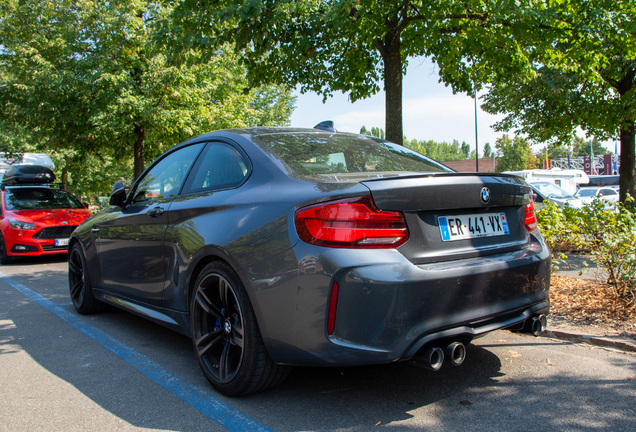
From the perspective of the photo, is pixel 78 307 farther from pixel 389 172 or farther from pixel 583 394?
pixel 583 394

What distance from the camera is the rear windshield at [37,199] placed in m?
11.0

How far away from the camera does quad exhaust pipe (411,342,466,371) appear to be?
2.52m

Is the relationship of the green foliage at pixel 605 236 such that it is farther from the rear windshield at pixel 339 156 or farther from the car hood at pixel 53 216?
the car hood at pixel 53 216

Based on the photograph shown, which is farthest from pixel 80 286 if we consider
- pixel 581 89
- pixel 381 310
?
pixel 581 89

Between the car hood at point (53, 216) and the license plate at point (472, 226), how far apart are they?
9.60 meters

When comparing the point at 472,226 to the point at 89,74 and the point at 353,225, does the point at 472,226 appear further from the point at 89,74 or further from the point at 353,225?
the point at 89,74

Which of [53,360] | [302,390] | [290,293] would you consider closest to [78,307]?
[53,360]

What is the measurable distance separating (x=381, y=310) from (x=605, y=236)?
3.04 m

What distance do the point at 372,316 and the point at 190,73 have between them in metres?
14.6

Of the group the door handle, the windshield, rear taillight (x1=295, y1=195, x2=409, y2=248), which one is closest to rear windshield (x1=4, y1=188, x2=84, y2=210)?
the door handle

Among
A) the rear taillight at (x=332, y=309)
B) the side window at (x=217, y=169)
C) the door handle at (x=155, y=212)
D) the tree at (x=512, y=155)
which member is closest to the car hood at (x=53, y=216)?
the door handle at (x=155, y=212)

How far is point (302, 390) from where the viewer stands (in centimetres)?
316

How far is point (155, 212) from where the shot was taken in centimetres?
389

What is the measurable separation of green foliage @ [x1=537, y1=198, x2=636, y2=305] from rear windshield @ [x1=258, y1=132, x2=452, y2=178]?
1.91 metres
